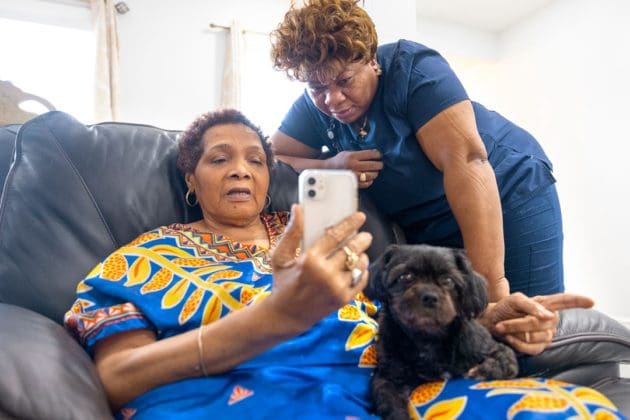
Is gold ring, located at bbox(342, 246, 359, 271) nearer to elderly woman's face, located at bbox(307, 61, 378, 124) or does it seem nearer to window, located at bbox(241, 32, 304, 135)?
elderly woman's face, located at bbox(307, 61, 378, 124)

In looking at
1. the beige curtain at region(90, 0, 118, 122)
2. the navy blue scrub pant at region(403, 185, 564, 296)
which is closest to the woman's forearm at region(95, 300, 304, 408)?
the navy blue scrub pant at region(403, 185, 564, 296)

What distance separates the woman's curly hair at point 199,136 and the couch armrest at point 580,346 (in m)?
0.85

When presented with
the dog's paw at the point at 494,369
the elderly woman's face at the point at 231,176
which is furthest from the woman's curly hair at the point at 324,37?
the dog's paw at the point at 494,369

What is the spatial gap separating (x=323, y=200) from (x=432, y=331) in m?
0.37

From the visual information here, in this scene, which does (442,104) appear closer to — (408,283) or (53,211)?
(408,283)

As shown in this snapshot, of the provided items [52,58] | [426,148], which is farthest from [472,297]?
[52,58]

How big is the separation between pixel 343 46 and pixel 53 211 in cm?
84

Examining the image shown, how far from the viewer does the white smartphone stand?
27.4 inches

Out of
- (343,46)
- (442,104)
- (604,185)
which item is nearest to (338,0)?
(343,46)

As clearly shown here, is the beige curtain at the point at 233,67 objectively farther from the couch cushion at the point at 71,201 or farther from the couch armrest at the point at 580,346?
the couch armrest at the point at 580,346

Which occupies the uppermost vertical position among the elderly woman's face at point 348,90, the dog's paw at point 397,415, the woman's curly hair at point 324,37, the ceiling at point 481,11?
the ceiling at point 481,11

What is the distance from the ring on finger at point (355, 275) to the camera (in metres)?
0.69

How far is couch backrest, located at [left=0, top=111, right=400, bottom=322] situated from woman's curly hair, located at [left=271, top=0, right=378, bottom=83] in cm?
47

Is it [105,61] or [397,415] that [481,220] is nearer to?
[397,415]
